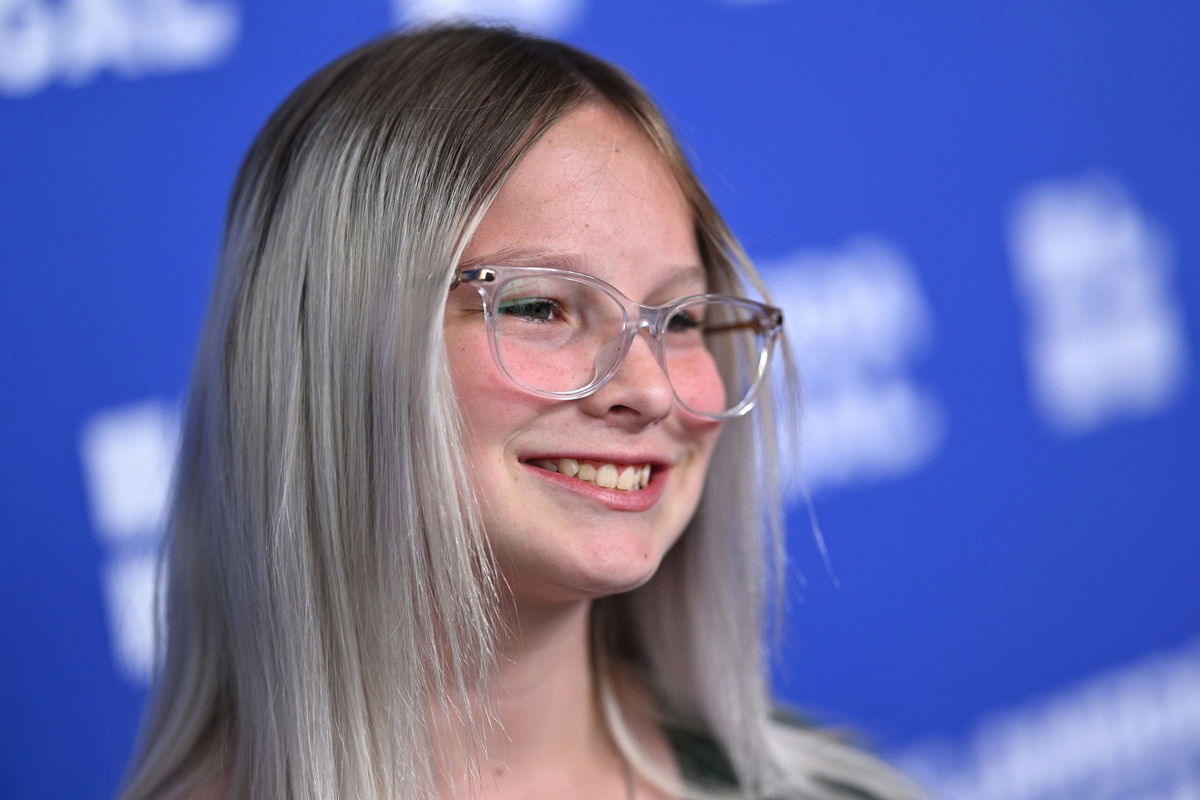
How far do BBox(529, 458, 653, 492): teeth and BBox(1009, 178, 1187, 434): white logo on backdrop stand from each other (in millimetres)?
1014

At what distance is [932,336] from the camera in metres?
1.65

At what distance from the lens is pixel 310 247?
87 cm

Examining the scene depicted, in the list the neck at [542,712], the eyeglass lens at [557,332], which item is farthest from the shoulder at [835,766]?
the eyeglass lens at [557,332]

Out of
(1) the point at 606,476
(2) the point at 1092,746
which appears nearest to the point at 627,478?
(1) the point at 606,476

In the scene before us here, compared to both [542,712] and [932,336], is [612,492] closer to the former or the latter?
[542,712]

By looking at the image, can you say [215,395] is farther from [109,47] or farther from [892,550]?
[892,550]

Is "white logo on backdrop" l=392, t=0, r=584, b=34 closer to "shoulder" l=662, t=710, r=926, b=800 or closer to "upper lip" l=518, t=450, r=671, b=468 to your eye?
"upper lip" l=518, t=450, r=671, b=468

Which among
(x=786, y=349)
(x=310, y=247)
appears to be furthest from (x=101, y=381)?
(x=786, y=349)

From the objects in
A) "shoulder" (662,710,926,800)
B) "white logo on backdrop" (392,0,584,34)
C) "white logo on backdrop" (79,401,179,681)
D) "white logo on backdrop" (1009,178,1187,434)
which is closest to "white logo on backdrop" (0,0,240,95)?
"white logo on backdrop" (392,0,584,34)

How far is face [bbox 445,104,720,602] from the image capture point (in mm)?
832

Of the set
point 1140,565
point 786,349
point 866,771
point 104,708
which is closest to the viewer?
point 786,349

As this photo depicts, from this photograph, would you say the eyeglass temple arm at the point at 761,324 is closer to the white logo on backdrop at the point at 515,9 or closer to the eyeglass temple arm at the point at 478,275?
the eyeglass temple arm at the point at 478,275

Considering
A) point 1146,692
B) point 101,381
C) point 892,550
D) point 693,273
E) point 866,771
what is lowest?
point 1146,692

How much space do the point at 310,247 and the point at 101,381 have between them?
22.0 inches
